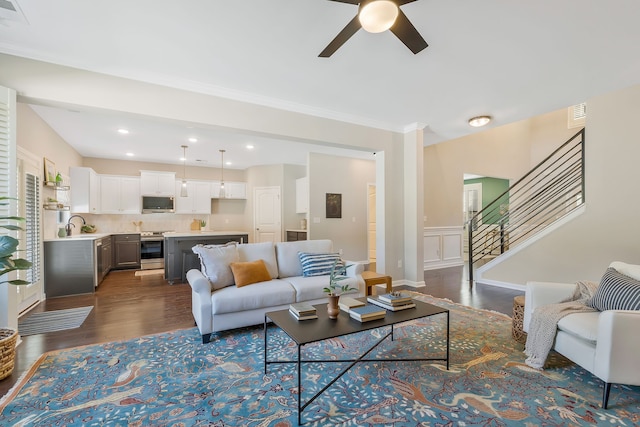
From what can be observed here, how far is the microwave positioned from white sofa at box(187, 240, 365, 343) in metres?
4.88

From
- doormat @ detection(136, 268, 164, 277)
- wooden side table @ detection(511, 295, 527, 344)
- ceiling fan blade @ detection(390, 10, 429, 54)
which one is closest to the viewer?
ceiling fan blade @ detection(390, 10, 429, 54)

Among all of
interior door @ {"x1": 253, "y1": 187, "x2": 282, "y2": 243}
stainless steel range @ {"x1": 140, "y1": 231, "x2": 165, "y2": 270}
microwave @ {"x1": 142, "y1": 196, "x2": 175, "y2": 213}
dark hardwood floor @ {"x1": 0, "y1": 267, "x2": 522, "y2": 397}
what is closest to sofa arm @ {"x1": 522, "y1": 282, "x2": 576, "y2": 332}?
dark hardwood floor @ {"x1": 0, "y1": 267, "x2": 522, "y2": 397}

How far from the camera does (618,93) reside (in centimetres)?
380

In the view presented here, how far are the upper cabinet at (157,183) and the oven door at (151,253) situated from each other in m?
1.32

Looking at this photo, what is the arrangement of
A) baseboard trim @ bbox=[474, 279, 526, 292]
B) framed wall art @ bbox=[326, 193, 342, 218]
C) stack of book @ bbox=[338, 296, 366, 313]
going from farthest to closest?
framed wall art @ bbox=[326, 193, 342, 218] < baseboard trim @ bbox=[474, 279, 526, 292] < stack of book @ bbox=[338, 296, 366, 313]

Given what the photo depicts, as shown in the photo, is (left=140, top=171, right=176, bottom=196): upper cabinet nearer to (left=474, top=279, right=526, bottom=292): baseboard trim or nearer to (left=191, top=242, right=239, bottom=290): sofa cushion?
(left=191, top=242, right=239, bottom=290): sofa cushion

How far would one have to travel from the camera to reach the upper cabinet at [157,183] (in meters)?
7.16

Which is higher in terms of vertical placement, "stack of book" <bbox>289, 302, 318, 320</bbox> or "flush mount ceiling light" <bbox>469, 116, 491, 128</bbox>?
"flush mount ceiling light" <bbox>469, 116, 491, 128</bbox>

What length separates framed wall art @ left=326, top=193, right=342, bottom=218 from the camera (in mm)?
6811

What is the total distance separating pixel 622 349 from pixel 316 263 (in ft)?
8.77

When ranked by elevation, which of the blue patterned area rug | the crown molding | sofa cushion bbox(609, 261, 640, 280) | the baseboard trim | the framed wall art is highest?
the crown molding

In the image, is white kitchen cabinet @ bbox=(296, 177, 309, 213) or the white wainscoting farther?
white kitchen cabinet @ bbox=(296, 177, 309, 213)

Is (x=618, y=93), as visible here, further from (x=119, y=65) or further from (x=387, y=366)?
(x=119, y=65)

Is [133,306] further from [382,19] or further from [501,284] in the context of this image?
[501,284]
